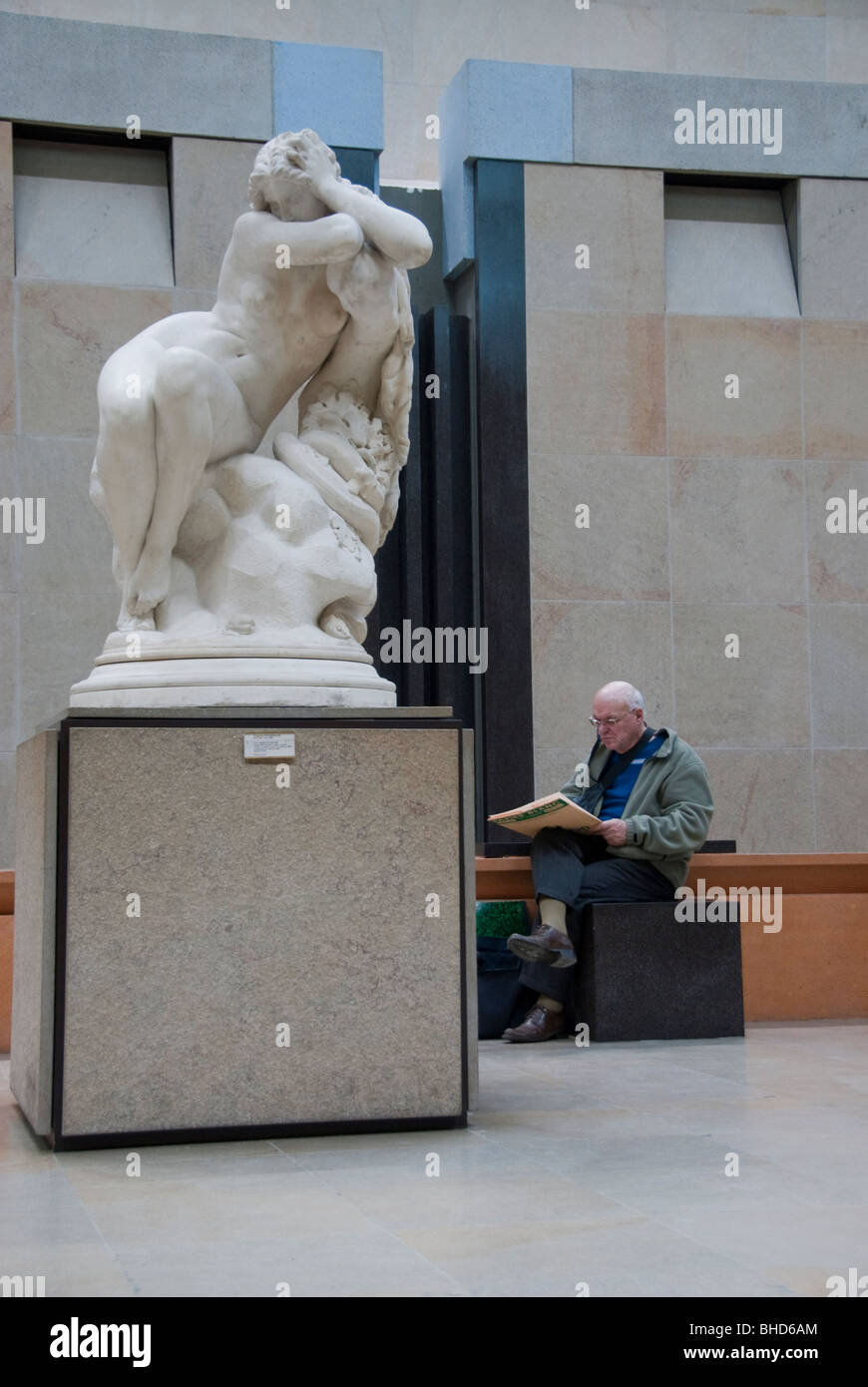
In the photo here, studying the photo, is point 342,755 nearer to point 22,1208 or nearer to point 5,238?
point 22,1208

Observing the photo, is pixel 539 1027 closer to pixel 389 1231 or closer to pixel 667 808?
pixel 667 808

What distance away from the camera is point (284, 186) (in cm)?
450

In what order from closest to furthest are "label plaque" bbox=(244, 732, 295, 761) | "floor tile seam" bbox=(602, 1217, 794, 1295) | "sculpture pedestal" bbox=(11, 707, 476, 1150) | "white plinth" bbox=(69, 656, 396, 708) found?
"floor tile seam" bbox=(602, 1217, 794, 1295) → "sculpture pedestal" bbox=(11, 707, 476, 1150) → "label plaque" bbox=(244, 732, 295, 761) → "white plinth" bbox=(69, 656, 396, 708)

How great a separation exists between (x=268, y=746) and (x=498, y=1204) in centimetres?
139

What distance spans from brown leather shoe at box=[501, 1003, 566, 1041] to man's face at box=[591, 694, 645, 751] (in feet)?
3.61

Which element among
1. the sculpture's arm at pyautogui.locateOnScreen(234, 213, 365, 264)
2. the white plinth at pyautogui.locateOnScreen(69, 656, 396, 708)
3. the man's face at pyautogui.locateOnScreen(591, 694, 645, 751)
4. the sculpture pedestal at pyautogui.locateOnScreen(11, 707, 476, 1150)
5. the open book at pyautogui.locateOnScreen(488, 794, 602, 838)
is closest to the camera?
the sculpture pedestal at pyautogui.locateOnScreen(11, 707, 476, 1150)

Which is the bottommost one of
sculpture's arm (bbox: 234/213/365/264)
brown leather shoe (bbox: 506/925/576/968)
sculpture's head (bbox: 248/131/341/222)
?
brown leather shoe (bbox: 506/925/576/968)

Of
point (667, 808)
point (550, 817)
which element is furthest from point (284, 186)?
point (667, 808)

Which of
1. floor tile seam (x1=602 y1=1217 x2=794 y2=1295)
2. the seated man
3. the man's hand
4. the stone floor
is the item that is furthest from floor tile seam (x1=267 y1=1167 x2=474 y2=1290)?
the man's hand

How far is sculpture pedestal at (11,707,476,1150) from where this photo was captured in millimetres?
4090

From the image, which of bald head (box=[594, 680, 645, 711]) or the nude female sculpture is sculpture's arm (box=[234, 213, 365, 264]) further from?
bald head (box=[594, 680, 645, 711])

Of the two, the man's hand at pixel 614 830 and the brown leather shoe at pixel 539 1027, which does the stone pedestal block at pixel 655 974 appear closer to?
the brown leather shoe at pixel 539 1027

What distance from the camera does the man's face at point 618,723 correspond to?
21.3 ft
